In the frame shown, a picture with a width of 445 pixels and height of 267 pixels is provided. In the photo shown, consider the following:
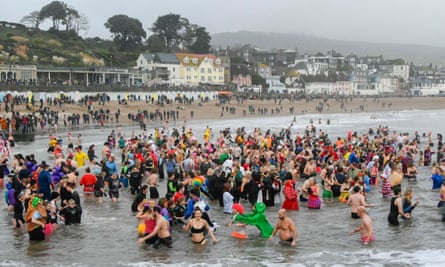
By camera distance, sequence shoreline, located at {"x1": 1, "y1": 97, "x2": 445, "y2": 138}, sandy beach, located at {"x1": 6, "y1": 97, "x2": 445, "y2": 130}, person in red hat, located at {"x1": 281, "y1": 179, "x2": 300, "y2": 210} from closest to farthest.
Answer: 1. person in red hat, located at {"x1": 281, "y1": 179, "x2": 300, "y2": 210}
2. shoreline, located at {"x1": 1, "y1": 97, "x2": 445, "y2": 138}
3. sandy beach, located at {"x1": 6, "y1": 97, "x2": 445, "y2": 130}

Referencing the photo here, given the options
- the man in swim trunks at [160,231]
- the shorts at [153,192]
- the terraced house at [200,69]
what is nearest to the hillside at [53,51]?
the terraced house at [200,69]

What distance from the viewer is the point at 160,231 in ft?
32.5

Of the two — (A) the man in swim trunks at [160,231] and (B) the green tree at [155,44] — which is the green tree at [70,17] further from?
(A) the man in swim trunks at [160,231]

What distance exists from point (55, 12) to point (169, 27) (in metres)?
23.4

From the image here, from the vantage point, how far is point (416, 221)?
12188mm

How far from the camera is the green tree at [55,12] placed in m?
108

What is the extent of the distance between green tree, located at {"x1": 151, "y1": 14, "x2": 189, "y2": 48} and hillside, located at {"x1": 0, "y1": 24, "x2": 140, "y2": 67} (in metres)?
14.3

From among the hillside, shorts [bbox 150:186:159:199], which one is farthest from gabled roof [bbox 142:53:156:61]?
shorts [bbox 150:186:159:199]

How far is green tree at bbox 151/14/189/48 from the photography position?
380 ft

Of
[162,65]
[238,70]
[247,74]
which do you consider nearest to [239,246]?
[162,65]

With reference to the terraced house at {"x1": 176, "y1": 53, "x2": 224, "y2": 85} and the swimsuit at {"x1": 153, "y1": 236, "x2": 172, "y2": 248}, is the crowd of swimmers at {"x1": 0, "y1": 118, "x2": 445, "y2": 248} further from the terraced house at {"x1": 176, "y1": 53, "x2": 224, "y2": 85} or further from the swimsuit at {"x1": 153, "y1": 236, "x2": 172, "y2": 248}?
the terraced house at {"x1": 176, "y1": 53, "x2": 224, "y2": 85}

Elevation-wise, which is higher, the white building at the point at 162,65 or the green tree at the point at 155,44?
the green tree at the point at 155,44

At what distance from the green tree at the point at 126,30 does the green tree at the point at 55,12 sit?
12103mm

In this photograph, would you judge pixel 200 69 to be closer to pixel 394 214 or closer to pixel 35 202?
pixel 394 214
